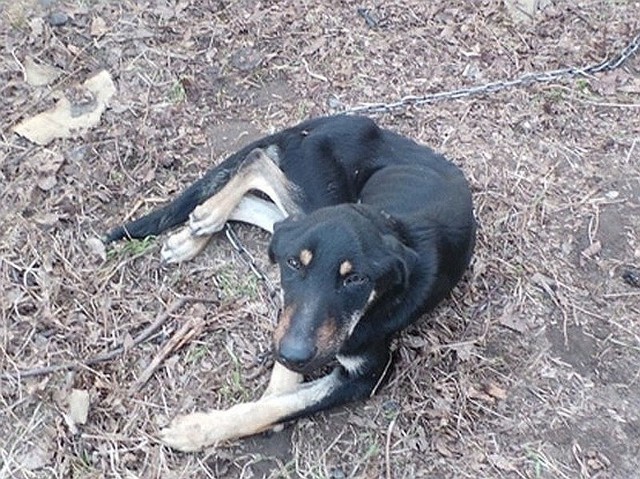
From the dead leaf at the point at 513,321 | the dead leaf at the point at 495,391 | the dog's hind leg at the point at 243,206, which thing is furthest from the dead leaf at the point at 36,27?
the dead leaf at the point at 495,391

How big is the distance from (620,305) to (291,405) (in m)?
1.76

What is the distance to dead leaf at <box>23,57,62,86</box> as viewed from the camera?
5.31m

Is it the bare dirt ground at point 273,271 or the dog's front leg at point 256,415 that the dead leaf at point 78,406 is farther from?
the dog's front leg at point 256,415

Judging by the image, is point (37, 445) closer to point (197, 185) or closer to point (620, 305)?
point (197, 185)

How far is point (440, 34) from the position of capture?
19.5 ft

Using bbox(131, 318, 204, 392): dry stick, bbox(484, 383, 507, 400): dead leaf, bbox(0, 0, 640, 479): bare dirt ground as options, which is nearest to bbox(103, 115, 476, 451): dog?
bbox(0, 0, 640, 479): bare dirt ground

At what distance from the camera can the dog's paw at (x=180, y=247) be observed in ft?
14.6

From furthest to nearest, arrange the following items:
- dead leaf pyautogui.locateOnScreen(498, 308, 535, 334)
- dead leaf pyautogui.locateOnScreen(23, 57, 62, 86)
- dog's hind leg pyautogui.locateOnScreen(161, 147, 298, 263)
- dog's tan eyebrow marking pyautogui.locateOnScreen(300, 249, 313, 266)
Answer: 1. dead leaf pyautogui.locateOnScreen(23, 57, 62, 86)
2. dog's hind leg pyautogui.locateOnScreen(161, 147, 298, 263)
3. dead leaf pyautogui.locateOnScreen(498, 308, 535, 334)
4. dog's tan eyebrow marking pyautogui.locateOnScreen(300, 249, 313, 266)

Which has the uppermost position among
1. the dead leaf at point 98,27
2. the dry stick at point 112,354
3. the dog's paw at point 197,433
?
the dead leaf at point 98,27

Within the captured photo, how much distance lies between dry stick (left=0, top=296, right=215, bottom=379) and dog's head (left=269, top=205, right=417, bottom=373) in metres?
0.80

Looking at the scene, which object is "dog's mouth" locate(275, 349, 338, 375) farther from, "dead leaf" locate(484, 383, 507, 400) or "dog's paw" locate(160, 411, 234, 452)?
"dead leaf" locate(484, 383, 507, 400)

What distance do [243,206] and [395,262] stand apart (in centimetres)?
123

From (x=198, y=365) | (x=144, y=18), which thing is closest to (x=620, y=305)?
(x=198, y=365)

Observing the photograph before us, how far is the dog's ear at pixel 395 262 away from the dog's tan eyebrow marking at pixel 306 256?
28cm
